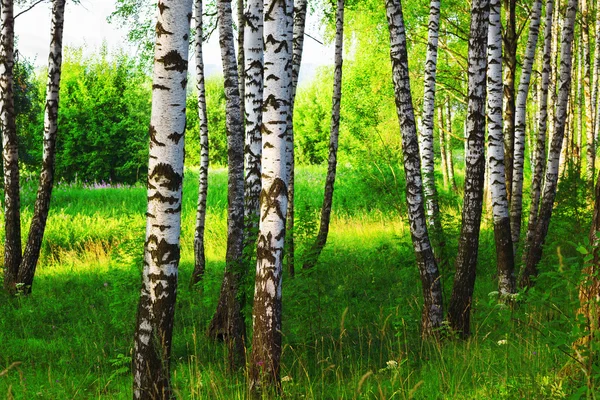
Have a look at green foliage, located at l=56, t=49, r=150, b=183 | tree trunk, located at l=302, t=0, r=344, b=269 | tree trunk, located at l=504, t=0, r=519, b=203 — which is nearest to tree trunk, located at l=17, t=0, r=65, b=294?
tree trunk, located at l=302, t=0, r=344, b=269

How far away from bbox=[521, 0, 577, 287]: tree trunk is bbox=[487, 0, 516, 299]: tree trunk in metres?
0.55

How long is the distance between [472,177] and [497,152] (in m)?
1.24

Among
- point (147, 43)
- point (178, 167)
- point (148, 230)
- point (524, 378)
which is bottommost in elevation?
point (524, 378)

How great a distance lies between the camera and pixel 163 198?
4.38 metres

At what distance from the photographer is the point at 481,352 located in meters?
5.76

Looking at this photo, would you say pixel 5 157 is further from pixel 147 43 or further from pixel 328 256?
pixel 328 256

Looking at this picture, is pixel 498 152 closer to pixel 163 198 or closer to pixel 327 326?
pixel 327 326

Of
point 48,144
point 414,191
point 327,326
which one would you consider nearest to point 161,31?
point 414,191

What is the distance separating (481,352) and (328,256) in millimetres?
6566

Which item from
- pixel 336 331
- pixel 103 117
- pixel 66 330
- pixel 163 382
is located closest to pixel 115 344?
pixel 66 330

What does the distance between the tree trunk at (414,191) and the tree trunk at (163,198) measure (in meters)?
3.05

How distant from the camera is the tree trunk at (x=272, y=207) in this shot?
4840 millimetres

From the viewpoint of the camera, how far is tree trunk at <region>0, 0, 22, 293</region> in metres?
9.90

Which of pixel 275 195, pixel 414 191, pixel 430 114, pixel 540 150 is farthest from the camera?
pixel 430 114
